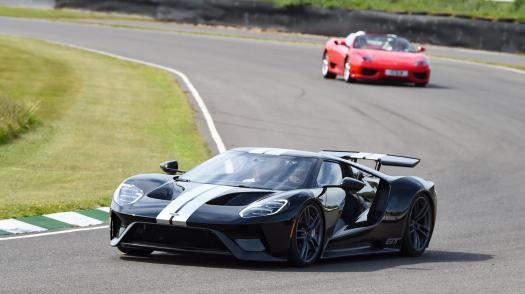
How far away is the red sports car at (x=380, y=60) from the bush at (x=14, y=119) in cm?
1050

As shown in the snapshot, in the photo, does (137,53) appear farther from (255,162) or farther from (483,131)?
(255,162)

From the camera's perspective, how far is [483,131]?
23.0m

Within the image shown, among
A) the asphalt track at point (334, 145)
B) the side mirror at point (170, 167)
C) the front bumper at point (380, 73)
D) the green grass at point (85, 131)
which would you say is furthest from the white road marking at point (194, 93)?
the side mirror at point (170, 167)

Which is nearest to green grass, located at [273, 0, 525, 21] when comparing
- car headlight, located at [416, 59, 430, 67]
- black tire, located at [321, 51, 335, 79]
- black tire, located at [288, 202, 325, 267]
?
black tire, located at [321, 51, 335, 79]

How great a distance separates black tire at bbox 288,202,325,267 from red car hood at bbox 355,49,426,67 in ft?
66.9

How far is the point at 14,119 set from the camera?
69.9 ft

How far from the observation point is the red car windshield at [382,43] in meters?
31.2

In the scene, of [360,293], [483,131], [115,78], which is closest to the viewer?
[360,293]

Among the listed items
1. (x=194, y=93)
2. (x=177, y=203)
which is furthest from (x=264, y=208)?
(x=194, y=93)

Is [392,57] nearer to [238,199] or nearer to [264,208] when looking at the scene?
[238,199]

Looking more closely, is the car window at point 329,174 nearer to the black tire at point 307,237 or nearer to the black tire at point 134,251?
the black tire at point 307,237

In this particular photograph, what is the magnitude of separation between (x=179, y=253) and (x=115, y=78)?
20.8 meters

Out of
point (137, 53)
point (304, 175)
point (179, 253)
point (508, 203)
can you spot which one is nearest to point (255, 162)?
point (304, 175)

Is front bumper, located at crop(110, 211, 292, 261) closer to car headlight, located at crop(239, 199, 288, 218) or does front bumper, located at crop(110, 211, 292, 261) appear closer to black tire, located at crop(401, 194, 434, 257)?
car headlight, located at crop(239, 199, 288, 218)
